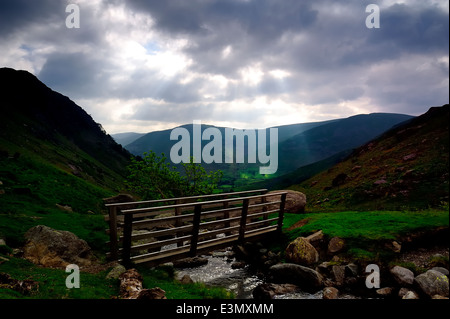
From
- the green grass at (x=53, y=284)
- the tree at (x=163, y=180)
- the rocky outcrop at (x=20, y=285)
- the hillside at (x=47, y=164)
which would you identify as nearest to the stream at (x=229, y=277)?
the green grass at (x=53, y=284)

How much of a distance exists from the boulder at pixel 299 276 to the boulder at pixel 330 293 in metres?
0.76

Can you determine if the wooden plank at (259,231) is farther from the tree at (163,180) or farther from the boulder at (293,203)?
the tree at (163,180)

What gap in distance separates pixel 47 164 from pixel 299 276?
2027 inches

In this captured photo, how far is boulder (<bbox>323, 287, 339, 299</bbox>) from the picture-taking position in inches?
436

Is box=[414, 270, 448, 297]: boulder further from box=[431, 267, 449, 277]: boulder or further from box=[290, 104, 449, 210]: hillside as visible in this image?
box=[290, 104, 449, 210]: hillside

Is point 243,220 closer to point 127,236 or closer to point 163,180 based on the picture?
point 127,236

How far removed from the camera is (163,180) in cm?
3058

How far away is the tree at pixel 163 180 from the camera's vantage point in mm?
29812

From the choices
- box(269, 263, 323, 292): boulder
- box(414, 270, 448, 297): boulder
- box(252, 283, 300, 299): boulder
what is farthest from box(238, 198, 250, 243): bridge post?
box(414, 270, 448, 297): boulder

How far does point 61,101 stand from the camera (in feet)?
557

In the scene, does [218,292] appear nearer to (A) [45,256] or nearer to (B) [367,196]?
(A) [45,256]

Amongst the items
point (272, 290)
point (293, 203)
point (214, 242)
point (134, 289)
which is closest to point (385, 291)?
point (272, 290)
